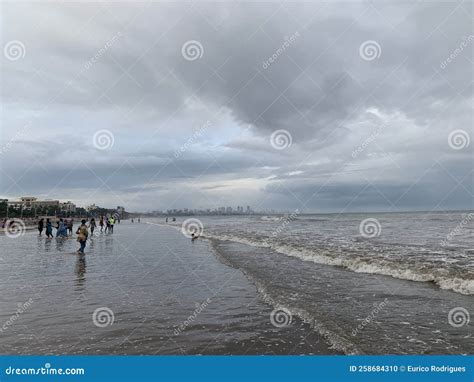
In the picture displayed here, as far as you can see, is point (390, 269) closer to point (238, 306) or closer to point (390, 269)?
point (390, 269)

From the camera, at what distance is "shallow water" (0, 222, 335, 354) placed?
6723 mm

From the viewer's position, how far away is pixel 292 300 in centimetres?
1034

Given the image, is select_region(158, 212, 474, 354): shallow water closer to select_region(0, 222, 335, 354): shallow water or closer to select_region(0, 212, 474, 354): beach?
select_region(0, 212, 474, 354): beach

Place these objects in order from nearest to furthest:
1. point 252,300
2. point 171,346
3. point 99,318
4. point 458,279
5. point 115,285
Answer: point 171,346, point 99,318, point 252,300, point 115,285, point 458,279

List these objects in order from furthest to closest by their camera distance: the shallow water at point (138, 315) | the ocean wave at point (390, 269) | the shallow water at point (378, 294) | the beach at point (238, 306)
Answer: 1. the ocean wave at point (390, 269)
2. the shallow water at point (378, 294)
3. the beach at point (238, 306)
4. the shallow water at point (138, 315)

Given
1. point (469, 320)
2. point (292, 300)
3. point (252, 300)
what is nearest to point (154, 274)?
point (252, 300)

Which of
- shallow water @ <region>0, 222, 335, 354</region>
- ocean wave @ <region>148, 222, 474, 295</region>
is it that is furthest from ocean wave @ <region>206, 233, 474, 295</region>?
shallow water @ <region>0, 222, 335, 354</region>

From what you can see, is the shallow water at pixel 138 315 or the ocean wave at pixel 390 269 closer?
the shallow water at pixel 138 315

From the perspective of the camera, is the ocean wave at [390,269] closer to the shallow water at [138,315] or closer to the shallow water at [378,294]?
the shallow water at [378,294]

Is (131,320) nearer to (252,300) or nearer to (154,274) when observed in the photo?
(252,300)

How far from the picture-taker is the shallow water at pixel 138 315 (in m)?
6.72

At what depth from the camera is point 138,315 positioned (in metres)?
8.51

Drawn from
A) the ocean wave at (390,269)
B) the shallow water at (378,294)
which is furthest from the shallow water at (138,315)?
the ocean wave at (390,269)

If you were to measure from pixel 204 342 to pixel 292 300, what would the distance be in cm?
413
